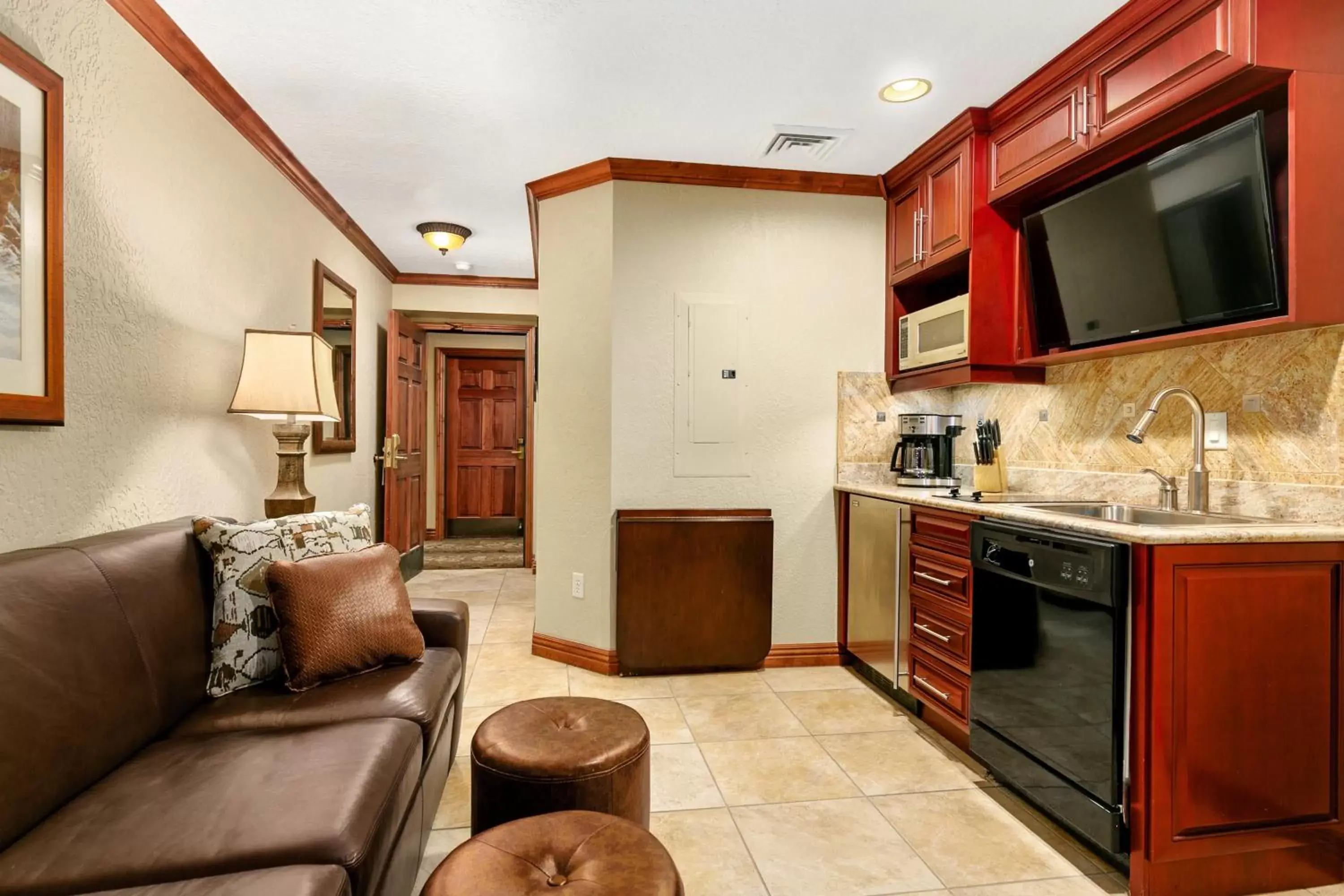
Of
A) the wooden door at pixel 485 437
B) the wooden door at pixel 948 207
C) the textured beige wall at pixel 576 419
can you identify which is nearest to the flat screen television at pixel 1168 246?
the wooden door at pixel 948 207

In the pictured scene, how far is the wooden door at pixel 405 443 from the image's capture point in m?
5.10

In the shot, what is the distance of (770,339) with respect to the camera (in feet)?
11.6

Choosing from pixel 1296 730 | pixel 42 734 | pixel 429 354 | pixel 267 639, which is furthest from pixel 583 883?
pixel 429 354

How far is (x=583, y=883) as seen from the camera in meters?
1.08

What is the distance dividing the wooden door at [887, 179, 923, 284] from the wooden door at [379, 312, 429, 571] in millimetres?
3693

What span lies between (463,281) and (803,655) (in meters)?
4.16

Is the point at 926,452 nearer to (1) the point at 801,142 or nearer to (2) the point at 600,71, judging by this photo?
(1) the point at 801,142

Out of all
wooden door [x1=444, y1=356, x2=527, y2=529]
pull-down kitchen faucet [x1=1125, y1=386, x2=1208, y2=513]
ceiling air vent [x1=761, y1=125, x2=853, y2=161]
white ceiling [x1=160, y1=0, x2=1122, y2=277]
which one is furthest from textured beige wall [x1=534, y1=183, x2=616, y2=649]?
wooden door [x1=444, y1=356, x2=527, y2=529]

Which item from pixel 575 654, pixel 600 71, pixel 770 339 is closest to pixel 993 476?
pixel 770 339

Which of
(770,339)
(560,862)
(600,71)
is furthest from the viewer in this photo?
(770,339)

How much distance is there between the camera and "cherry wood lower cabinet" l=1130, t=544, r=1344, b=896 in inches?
67.2

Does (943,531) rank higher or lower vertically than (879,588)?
higher

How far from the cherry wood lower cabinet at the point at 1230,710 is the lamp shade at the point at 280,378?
9.15ft

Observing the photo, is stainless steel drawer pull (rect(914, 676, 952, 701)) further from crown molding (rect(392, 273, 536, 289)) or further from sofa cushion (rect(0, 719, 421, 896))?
crown molding (rect(392, 273, 536, 289))
